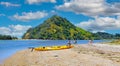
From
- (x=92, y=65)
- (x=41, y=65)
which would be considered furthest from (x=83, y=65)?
(x=41, y=65)

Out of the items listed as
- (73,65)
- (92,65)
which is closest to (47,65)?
(73,65)

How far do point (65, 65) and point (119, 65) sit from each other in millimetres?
5909

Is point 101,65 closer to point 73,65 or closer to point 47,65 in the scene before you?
point 73,65

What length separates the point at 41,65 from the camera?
28750 mm

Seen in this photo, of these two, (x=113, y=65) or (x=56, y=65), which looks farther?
(x=56, y=65)

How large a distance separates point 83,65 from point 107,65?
8.31 feet

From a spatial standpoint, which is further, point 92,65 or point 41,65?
point 41,65

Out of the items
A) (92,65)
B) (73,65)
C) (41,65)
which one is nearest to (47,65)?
(41,65)

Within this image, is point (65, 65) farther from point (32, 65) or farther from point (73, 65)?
point (32, 65)

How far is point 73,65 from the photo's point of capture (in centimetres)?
2708

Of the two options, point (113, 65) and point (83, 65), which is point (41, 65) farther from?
point (113, 65)

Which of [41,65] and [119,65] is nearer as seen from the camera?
[119,65]

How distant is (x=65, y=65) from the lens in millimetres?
27812

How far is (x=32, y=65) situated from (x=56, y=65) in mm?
3318
